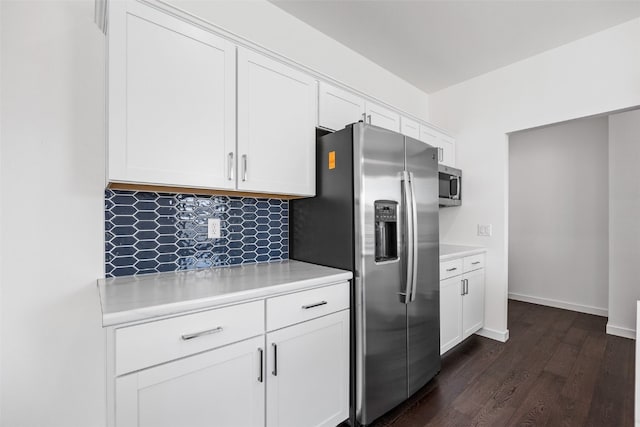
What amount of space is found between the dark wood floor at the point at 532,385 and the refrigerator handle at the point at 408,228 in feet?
2.48

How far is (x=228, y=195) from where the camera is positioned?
1.91 meters

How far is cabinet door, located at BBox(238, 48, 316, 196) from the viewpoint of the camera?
5.47 feet

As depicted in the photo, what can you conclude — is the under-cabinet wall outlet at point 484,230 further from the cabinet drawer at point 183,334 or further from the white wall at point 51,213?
the white wall at point 51,213

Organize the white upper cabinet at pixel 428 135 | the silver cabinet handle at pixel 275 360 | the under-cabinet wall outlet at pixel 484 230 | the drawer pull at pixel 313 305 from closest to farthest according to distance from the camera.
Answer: the silver cabinet handle at pixel 275 360 < the drawer pull at pixel 313 305 < the white upper cabinet at pixel 428 135 < the under-cabinet wall outlet at pixel 484 230

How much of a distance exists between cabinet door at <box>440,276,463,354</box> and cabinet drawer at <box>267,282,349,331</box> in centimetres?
120

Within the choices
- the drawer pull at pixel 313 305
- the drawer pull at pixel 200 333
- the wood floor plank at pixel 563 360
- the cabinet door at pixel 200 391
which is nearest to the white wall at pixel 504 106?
the wood floor plank at pixel 563 360

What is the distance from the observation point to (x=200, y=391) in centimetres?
119

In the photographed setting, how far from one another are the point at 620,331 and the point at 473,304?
1.64 meters

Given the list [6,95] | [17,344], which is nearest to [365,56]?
[6,95]

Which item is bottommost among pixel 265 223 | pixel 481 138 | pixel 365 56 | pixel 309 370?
pixel 309 370

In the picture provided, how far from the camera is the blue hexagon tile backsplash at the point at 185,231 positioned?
5.18 ft

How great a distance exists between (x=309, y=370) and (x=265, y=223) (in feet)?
3.24

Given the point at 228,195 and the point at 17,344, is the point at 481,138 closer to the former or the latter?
the point at 228,195

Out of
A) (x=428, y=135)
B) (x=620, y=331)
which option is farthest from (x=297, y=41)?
(x=620, y=331)
